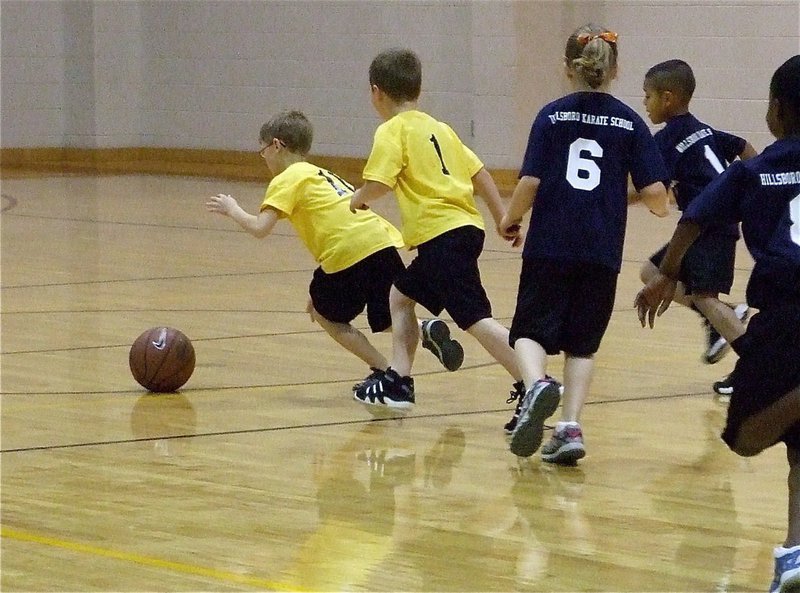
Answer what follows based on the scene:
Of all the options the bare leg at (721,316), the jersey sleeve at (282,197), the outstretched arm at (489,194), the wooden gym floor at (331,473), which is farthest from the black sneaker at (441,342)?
the bare leg at (721,316)

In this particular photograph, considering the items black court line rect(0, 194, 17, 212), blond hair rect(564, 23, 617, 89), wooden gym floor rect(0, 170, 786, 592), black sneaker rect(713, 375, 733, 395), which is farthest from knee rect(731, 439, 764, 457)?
black court line rect(0, 194, 17, 212)

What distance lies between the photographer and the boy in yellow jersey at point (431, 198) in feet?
19.2

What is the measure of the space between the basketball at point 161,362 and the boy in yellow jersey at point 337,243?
59 centimetres

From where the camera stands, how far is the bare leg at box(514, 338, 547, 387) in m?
5.07

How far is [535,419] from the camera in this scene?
4.92 metres

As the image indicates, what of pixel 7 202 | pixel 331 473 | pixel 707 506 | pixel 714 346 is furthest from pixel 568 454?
pixel 7 202

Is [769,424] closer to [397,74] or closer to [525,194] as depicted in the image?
[525,194]

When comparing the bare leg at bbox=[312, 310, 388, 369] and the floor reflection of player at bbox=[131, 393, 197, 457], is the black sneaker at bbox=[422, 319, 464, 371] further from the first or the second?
the floor reflection of player at bbox=[131, 393, 197, 457]

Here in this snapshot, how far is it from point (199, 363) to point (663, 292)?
3.45 metres

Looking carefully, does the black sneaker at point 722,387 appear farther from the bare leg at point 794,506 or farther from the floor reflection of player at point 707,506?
the bare leg at point 794,506

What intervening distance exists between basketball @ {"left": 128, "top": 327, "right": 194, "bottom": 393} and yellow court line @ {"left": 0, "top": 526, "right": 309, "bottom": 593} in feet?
6.93

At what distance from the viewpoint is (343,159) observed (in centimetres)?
1752

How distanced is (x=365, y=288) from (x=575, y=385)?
1.50 metres

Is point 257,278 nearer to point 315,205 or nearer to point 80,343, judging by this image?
point 80,343
